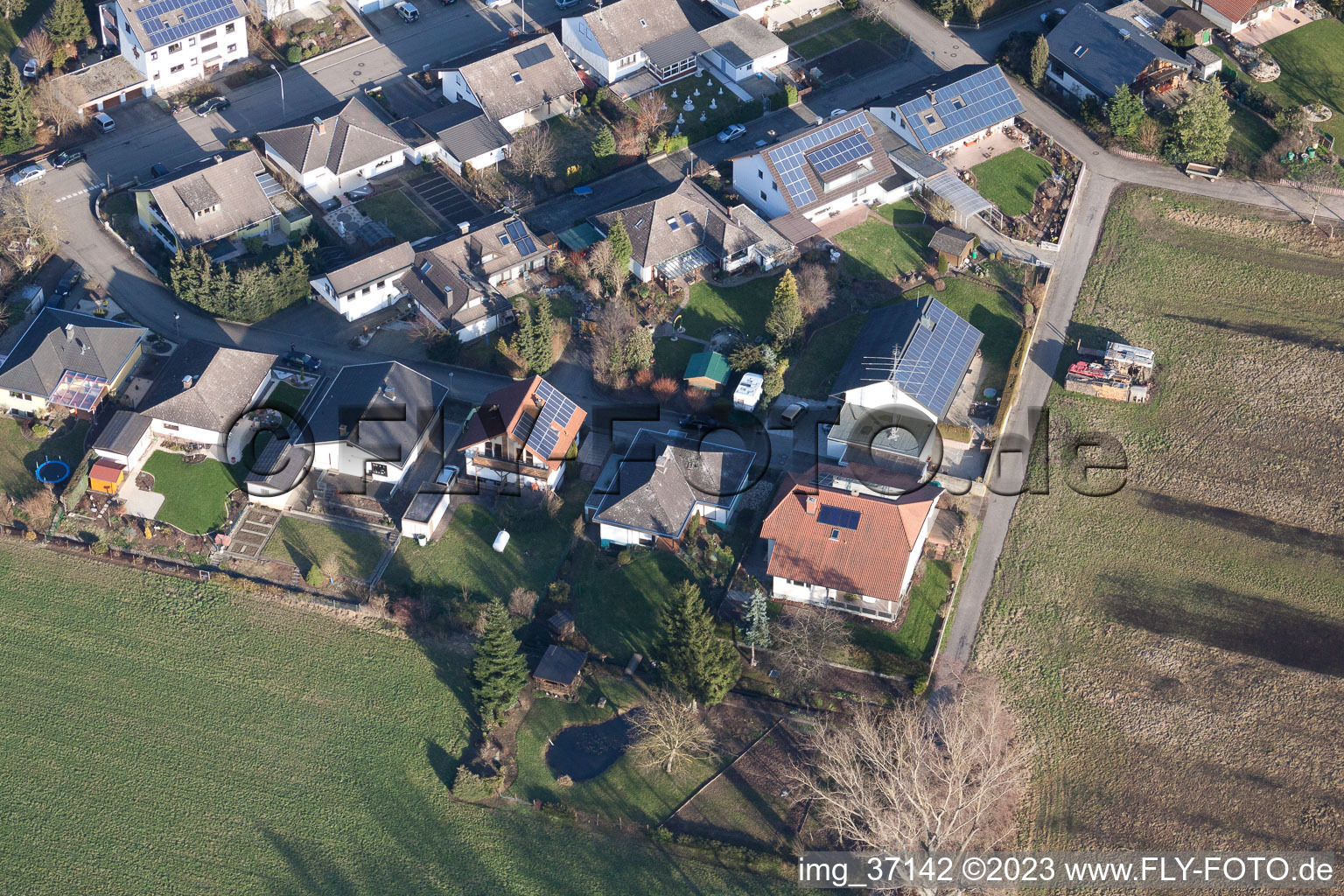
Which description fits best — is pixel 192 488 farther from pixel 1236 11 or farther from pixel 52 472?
pixel 1236 11

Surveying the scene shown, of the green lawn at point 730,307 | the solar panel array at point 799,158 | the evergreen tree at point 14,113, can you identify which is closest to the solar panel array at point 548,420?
the green lawn at point 730,307

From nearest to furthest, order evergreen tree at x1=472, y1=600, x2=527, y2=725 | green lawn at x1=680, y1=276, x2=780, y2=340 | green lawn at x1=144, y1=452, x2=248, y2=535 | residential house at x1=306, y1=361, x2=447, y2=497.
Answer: evergreen tree at x1=472, y1=600, x2=527, y2=725 → green lawn at x1=144, y1=452, x2=248, y2=535 → residential house at x1=306, y1=361, x2=447, y2=497 → green lawn at x1=680, y1=276, x2=780, y2=340

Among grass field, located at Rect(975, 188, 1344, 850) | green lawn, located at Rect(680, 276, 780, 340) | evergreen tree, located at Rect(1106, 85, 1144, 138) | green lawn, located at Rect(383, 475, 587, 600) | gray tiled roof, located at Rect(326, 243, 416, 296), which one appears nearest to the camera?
grass field, located at Rect(975, 188, 1344, 850)

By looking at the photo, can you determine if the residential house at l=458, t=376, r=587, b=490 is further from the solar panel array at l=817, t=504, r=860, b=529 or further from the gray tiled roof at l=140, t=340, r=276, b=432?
the solar panel array at l=817, t=504, r=860, b=529

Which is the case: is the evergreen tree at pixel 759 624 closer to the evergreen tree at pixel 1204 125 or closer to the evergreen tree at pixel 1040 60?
the evergreen tree at pixel 1204 125

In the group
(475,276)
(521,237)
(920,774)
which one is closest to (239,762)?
(920,774)

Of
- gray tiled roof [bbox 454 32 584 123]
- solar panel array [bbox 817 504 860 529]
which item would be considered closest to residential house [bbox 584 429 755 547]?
solar panel array [bbox 817 504 860 529]
